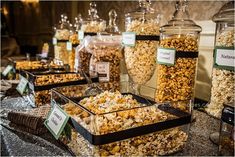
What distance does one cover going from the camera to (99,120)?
54cm

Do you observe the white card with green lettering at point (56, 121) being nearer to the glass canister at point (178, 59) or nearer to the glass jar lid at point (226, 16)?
the glass canister at point (178, 59)

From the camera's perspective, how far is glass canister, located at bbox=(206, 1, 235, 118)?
0.69 metres

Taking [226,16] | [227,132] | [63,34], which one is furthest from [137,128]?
[63,34]

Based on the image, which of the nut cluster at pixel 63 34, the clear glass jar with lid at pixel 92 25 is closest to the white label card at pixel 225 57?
the clear glass jar with lid at pixel 92 25

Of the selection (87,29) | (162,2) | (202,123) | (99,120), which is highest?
(162,2)

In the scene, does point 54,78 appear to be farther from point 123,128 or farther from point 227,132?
point 227,132

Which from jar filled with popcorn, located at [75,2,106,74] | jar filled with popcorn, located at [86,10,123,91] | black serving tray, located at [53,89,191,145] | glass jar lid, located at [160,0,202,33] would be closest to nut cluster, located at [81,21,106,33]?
jar filled with popcorn, located at [75,2,106,74]

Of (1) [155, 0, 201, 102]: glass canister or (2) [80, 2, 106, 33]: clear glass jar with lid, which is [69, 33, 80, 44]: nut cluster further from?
(1) [155, 0, 201, 102]: glass canister

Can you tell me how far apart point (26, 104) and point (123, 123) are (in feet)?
1.92

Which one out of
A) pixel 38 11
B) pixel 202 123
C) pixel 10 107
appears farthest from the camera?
pixel 38 11

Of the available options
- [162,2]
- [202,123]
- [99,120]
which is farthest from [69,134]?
[162,2]

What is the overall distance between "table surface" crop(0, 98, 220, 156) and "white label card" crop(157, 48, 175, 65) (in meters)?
0.21

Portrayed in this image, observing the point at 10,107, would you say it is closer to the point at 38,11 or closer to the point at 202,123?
the point at 202,123

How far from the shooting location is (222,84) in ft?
2.37
